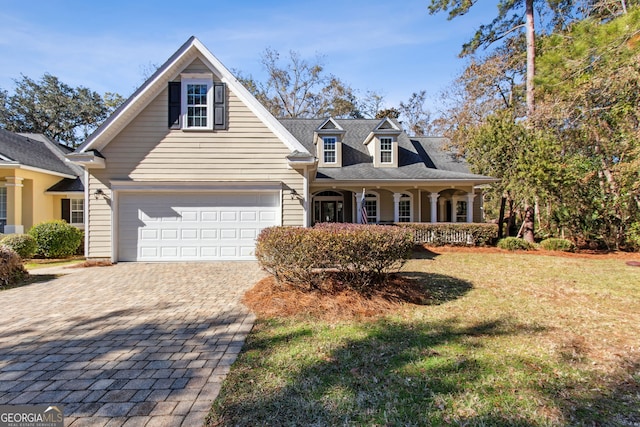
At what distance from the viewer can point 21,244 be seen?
10.3m

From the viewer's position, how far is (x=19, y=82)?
28672mm

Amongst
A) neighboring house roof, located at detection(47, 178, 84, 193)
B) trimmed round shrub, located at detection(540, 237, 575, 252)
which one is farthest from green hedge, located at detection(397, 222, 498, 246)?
neighboring house roof, located at detection(47, 178, 84, 193)

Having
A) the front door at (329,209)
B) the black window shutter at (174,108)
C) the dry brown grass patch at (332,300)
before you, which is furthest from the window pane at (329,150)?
the dry brown grass patch at (332,300)

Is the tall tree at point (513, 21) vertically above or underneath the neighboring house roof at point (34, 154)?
above

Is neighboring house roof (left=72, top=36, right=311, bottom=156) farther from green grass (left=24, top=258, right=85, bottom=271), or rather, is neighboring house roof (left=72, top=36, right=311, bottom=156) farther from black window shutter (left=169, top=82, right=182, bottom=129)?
green grass (left=24, top=258, right=85, bottom=271)

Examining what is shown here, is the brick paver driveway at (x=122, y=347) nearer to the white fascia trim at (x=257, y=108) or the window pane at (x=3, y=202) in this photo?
the white fascia trim at (x=257, y=108)

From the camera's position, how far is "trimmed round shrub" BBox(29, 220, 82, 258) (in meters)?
11.3

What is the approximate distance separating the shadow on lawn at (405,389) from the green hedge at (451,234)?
10.1 metres

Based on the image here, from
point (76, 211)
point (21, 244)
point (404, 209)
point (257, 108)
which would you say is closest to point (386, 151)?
point (404, 209)

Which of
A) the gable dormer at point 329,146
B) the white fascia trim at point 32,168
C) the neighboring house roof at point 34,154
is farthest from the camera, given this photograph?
the gable dormer at point 329,146

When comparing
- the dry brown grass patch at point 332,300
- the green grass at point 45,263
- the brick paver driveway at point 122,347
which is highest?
the dry brown grass patch at point 332,300

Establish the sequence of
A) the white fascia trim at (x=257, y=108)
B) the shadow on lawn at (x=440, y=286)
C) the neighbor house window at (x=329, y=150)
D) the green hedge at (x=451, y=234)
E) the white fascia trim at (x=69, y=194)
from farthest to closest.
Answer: the neighbor house window at (x=329, y=150), the white fascia trim at (x=69, y=194), the green hedge at (x=451, y=234), the white fascia trim at (x=257, y=108), the shadow on lawn at (x=440, y=286)

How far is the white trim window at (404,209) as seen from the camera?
16359mm

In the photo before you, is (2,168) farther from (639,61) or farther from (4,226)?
(639,61)
